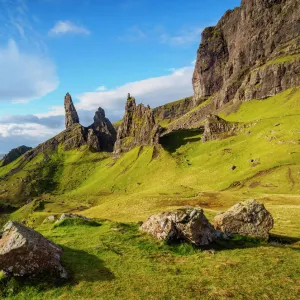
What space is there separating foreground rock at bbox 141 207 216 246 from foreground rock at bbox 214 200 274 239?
4554mm

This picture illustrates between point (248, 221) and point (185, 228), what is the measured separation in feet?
31.7

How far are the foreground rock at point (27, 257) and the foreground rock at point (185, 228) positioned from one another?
11.3 meters

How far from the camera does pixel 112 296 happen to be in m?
16.8

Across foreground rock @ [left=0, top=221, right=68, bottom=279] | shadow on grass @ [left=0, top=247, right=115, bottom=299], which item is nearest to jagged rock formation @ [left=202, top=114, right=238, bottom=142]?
shadow on grass @ [left=0, top=247, right=115, bottom=299]

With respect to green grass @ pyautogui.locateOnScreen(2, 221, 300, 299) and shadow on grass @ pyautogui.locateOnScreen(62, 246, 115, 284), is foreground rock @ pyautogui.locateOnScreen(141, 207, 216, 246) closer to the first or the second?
green grass @ pyautogui.locateOnScreen(2, 221, 300, 299)

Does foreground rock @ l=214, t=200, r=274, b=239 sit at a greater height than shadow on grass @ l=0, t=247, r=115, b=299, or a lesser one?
lesser

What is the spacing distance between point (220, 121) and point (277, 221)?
5255 inches

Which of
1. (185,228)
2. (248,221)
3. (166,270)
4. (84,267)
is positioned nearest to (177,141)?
(248,221)

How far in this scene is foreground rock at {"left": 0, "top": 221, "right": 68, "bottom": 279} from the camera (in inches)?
747

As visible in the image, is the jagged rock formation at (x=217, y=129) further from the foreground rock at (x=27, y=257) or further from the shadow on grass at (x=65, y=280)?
the foreground rock at (x=27, y=257)

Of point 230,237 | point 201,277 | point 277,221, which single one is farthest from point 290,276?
point 277,221

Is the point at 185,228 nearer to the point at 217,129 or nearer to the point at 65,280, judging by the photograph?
the point at 65,280

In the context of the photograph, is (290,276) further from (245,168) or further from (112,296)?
(245,168)

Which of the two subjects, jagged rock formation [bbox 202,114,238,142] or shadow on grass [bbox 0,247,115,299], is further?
jagged rock formation [bbox 202,114,238,142]
